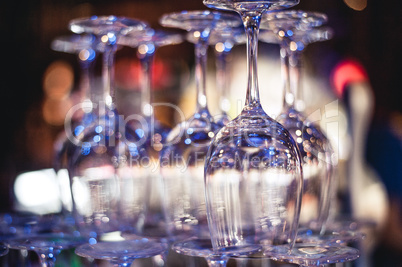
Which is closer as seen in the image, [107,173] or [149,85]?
[107,173]

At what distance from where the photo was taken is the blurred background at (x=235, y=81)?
1.94m

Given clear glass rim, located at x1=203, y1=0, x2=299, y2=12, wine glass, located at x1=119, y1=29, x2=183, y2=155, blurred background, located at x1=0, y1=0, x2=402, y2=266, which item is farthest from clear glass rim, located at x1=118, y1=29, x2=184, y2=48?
blurred background, located at x1=0, y1=0, x2=402, y2=266

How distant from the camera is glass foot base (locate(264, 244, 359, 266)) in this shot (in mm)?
573

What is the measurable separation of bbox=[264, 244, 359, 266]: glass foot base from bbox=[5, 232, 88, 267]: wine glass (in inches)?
9.4

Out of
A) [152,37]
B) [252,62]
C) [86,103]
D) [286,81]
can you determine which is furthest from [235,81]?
[252,62]

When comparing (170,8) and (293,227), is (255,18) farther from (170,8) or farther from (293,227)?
(170,8)

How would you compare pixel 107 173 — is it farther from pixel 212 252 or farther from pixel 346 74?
pixel 346 74

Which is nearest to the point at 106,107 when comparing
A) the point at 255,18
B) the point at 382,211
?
the point at 255,18

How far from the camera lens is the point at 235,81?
2506 millimetres

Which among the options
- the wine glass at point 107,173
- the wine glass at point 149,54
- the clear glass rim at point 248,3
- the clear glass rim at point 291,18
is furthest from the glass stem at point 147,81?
the clear glass rim at point 248,3

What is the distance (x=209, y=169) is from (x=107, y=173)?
10.5 inches

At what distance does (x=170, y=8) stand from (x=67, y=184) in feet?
6.00

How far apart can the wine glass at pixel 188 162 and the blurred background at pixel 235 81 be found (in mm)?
919

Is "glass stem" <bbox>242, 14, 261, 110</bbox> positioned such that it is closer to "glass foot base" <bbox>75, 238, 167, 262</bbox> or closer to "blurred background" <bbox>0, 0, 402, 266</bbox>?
"glass foot base" <bbox>75, 238, 167, 262</bbox>
